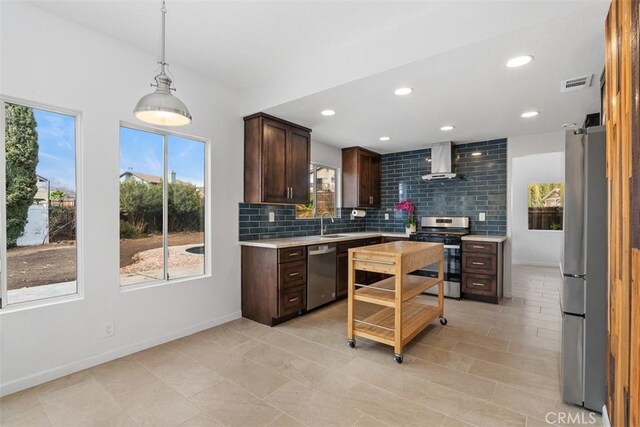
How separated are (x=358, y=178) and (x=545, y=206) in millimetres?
5202

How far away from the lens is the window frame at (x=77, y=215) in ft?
6.95

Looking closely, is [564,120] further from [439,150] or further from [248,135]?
[248,135]

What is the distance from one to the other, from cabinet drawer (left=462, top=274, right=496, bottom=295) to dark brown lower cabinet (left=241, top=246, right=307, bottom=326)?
2.44 meters

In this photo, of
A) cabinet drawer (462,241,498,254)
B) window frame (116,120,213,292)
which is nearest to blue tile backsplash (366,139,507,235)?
cabinet drawer (462,241,498,254)

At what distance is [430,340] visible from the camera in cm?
300

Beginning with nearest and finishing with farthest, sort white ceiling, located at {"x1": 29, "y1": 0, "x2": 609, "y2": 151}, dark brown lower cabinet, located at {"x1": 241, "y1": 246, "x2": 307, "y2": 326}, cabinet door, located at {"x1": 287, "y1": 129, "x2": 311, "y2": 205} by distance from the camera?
white ceiling, located at {"x1": 29, "y1": 0, "x2": 609, "y2": 151}, dark brown lower cabinet, located at {"x1": 241, "y1": 246, "x2": 307, "y2": 326}, cabinet door, located at {"x1": 287, "y1": 129, "x2": 311, "y2": 205}

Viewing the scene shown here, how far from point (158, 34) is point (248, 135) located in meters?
1.36

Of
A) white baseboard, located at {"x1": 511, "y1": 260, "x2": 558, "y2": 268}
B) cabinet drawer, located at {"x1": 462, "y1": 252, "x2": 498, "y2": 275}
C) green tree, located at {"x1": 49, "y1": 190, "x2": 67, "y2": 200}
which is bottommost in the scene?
white baseboard, located at {"x1": 511, "y1": 260, "x2": 558, "y2": 268}

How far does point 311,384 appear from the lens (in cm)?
221

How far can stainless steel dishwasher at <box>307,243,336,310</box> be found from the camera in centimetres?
379

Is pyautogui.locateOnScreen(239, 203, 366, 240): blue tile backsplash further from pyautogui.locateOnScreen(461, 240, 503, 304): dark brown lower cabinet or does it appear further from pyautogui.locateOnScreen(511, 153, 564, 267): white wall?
pyautogui.locateOnScreen(511, 153, 564, 267): white wall

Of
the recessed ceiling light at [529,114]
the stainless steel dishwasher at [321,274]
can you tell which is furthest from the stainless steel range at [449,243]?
the recessed ceiling light at [529,114]

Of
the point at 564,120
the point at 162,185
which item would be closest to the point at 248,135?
the point at 162,185

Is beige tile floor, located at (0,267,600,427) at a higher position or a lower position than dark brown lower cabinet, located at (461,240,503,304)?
lower
